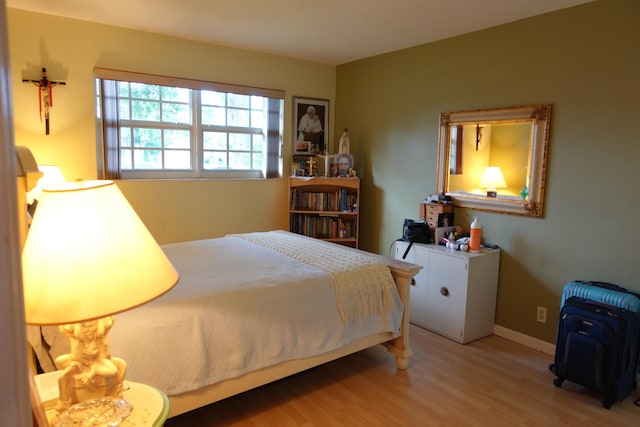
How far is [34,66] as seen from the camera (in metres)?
3.37

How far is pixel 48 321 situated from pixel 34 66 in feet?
10.3

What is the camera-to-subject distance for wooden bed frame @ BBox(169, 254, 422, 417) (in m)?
1.98

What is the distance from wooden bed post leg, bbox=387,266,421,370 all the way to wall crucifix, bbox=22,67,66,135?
2.95 meters

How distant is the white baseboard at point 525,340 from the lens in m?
3.14

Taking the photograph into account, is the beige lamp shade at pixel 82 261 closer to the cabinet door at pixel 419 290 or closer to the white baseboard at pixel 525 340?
the cabinet door at pixel 419 290

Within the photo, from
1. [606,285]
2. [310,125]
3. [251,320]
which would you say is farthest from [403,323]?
[310,125]

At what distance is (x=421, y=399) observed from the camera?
249cm

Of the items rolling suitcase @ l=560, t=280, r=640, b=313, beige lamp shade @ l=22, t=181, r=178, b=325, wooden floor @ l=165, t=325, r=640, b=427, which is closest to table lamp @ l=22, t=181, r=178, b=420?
beige lamp shade @ l=22, t=181, r=178, b=325

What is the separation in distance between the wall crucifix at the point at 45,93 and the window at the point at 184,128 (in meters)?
0.35

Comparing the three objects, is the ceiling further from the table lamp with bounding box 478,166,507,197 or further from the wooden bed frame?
the wooden bed frame

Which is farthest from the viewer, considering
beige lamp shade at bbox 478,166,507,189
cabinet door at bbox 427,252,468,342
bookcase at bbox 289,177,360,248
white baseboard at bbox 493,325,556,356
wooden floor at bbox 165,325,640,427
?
bookcase at bbox 289,177,360,248

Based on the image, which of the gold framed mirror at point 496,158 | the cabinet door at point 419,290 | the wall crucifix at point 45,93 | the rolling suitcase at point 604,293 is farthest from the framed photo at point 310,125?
the rolling suitcase at point 604,293

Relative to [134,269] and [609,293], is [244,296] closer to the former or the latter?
[134,269]

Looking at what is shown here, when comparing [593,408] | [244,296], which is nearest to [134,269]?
[244,296]
